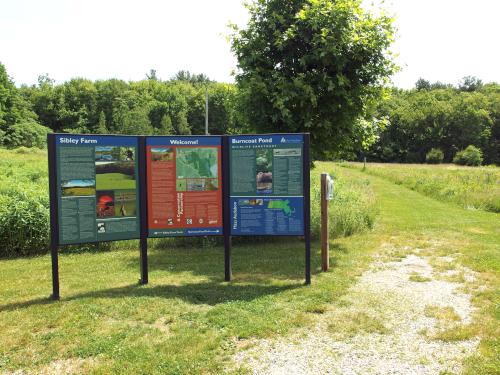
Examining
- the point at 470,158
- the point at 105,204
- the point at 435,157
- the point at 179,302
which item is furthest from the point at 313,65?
the point at 435,157

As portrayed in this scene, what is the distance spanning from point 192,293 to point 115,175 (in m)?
2.10

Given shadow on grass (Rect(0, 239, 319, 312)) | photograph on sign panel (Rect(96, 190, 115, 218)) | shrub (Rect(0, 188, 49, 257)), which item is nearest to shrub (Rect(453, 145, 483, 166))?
shadow on grass (Rect(0, 239, 319, 312))

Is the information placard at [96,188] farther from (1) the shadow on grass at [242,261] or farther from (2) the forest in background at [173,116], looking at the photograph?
(2) the forest in background at [173,116]

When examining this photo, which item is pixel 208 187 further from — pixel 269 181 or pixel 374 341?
pixel 374 341

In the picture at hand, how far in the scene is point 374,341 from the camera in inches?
199

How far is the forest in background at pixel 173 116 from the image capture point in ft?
241

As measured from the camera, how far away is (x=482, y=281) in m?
7.38

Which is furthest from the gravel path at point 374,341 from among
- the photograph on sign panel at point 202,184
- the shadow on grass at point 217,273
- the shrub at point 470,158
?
the shrub at point 470,158

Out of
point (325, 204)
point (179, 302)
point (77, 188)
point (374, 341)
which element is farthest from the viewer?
point (325, 204)

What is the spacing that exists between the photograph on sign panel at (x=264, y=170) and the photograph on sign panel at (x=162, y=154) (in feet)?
4.43

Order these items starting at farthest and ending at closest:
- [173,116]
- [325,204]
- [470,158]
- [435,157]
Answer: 1. [173,116]
2. [435,157]
3. [470,158]
4. [325,204]

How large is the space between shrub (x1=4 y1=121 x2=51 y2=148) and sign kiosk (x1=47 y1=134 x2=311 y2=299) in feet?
222

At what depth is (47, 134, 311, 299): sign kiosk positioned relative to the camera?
22.9 feet

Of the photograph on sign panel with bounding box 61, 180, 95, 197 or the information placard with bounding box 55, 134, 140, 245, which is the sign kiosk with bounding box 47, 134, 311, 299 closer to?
the information placard with bounding box 55, 134, 140, 245
